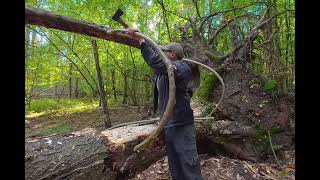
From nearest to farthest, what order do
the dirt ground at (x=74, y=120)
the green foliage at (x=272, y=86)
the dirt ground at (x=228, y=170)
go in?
the dirt ground at (x=228, y=170) < the green foliage at (x=272, y=86) < the dirt ground at (x=74, y=120)

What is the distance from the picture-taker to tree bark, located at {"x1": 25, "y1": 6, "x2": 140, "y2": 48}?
10.6ft

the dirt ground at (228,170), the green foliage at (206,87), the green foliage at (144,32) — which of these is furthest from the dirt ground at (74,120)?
the dirt ground at (228,170)

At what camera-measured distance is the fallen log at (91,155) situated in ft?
11.7

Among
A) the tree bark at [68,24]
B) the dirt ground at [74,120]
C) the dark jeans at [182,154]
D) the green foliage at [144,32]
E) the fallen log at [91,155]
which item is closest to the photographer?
the tree bark at [68,24]

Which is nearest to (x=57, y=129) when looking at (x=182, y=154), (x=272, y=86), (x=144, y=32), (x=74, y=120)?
(x=74, y=120)

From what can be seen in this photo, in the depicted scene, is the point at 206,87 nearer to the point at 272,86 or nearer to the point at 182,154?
the point at 272,86

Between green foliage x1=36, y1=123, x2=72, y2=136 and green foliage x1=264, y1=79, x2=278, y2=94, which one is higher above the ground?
green foliage x1=264, y1=79, x2=278, y2=94

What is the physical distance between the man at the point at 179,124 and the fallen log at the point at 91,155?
0.80 meters

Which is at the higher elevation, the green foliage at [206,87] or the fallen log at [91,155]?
the green foliage at [206,87]

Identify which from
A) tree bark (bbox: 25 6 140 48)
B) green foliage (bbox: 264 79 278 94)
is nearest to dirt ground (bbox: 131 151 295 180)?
green foliage (bbox: 264 79 278 94)

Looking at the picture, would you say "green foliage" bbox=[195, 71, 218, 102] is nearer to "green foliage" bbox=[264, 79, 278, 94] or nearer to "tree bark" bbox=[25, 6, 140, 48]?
"green foliage" bbox=[264, 79, 278, 94]

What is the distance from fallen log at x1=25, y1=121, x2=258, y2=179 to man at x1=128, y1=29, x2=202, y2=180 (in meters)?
0.80

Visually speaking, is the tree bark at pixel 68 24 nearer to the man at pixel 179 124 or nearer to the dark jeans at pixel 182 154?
the man at pixel 179 124
